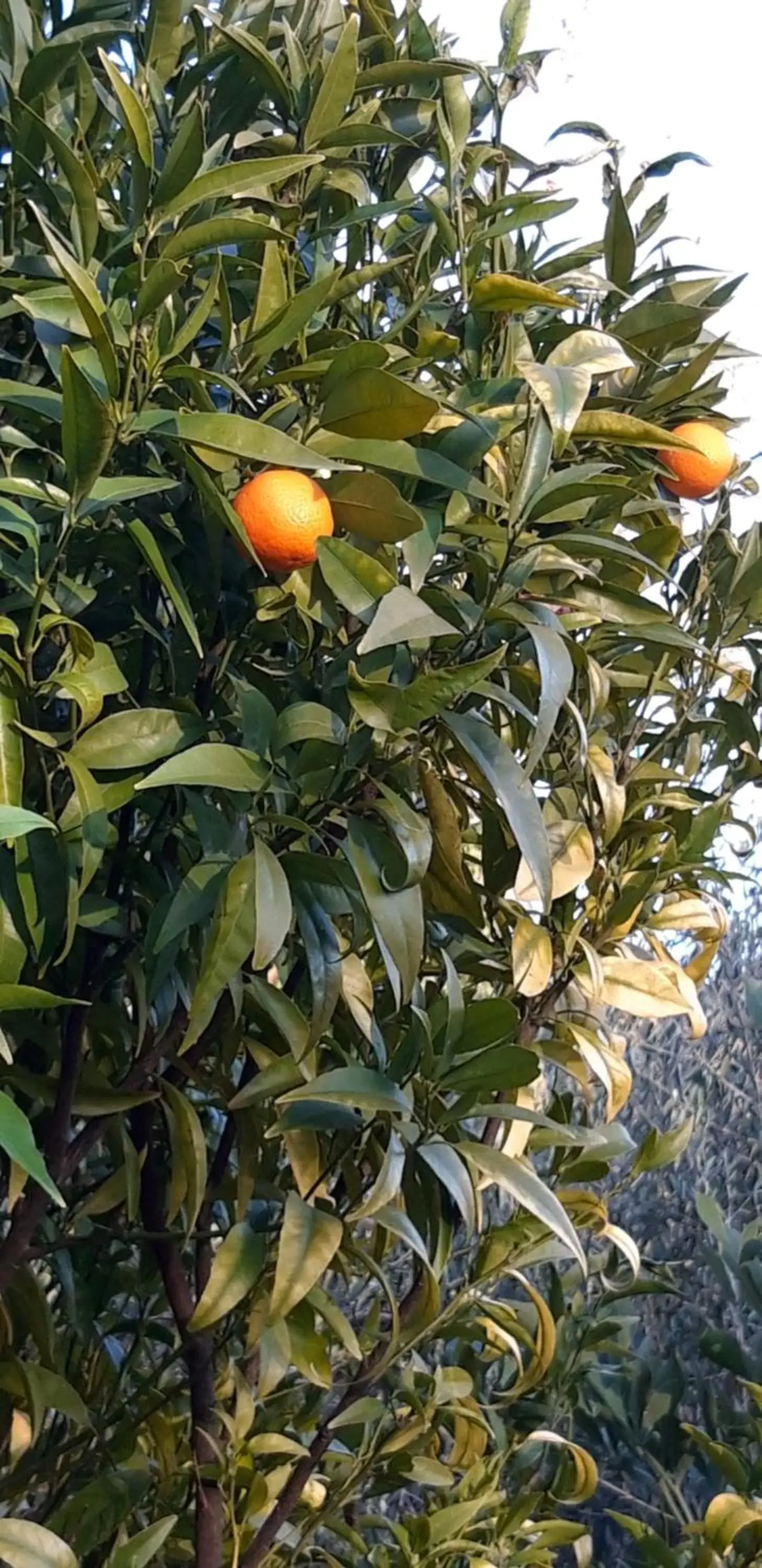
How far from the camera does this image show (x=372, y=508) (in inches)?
18.1

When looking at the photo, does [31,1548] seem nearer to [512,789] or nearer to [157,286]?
[512,789]

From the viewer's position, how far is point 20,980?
53cm

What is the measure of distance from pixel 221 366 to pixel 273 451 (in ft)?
0.34

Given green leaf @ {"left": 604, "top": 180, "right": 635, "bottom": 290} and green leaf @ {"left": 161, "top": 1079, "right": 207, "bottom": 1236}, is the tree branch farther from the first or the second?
green leaf @ {"left": 604, "top": 180, "right": 635, "bottom": 290}

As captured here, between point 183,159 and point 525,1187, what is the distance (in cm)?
42

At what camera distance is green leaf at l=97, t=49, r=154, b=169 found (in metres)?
0.43

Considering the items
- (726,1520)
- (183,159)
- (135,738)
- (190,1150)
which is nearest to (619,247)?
(183,159)

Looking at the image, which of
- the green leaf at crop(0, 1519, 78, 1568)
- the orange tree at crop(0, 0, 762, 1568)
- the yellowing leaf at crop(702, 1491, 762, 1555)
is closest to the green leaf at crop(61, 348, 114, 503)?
the orange tree at crop(0, 0, 762, 1568)

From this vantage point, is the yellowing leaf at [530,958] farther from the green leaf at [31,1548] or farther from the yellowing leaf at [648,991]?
the green leaf at [31,1548]

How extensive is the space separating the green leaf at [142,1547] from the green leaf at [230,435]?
0.49 metres

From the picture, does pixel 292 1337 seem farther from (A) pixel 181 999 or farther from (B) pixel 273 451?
(B) pixel 273 451

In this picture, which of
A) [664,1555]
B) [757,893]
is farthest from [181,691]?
[757,893]

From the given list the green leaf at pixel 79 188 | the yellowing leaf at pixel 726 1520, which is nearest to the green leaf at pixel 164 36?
the green leaf at pixel 79 188

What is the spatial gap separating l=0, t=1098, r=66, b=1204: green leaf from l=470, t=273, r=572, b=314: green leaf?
14.1 inches
